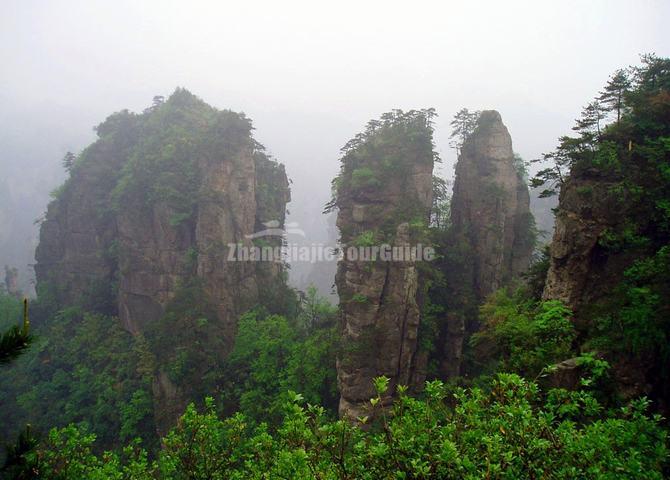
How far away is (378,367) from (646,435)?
551 inches

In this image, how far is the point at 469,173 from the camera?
25.1 meters

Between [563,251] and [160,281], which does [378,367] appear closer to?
[563,251]

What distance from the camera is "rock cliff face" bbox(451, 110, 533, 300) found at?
77.6ft

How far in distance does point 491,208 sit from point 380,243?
9044 millimetres

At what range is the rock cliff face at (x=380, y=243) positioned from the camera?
62.0 ft

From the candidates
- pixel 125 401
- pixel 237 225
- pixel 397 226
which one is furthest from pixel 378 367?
pixel 125 401

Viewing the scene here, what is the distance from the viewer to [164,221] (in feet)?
93.7

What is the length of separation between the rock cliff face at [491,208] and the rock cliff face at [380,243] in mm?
3901

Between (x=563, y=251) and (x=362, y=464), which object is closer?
(x=362, y=464)

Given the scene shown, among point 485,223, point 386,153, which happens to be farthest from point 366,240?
point 485,223

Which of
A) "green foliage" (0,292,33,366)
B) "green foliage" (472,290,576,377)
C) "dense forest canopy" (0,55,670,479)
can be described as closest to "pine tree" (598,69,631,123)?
"dense forest canopy" (0,55,670,479)

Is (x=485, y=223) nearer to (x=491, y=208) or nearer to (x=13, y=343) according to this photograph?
(x=491, y=208)

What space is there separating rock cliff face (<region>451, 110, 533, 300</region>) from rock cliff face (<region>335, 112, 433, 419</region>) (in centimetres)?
390

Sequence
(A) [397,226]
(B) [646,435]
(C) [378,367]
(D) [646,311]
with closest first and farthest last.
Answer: (B) [646,435]
(D) [646,311]
(C) [378,367]
(A) [397,226]
